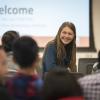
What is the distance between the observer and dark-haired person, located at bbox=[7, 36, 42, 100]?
5.58ft

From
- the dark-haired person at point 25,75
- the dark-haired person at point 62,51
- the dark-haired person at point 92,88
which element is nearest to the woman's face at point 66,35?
the dark-haired person at point 62,51

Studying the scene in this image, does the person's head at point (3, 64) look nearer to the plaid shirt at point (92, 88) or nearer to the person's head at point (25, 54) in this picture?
the person's head at point (25, 54)

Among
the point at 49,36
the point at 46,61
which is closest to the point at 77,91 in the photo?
the point at 46,61

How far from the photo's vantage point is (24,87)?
5.60 ft

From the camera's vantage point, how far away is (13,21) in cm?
596

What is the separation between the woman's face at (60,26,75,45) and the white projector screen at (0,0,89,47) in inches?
81.2

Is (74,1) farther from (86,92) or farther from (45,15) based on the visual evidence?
(86,92)

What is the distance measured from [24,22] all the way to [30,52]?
4.22 m

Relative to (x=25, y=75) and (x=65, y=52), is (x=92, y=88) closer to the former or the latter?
(x=25, y=75)

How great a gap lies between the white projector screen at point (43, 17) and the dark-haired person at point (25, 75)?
413cm

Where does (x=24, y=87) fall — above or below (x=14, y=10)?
below

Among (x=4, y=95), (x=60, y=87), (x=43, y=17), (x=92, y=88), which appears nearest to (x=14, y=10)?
(x=43, y=17)

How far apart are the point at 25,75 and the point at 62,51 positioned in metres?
1.97

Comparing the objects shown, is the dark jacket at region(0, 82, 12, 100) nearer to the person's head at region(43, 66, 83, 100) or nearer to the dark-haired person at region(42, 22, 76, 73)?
the person's head at region(43, 66, 83, 100)
